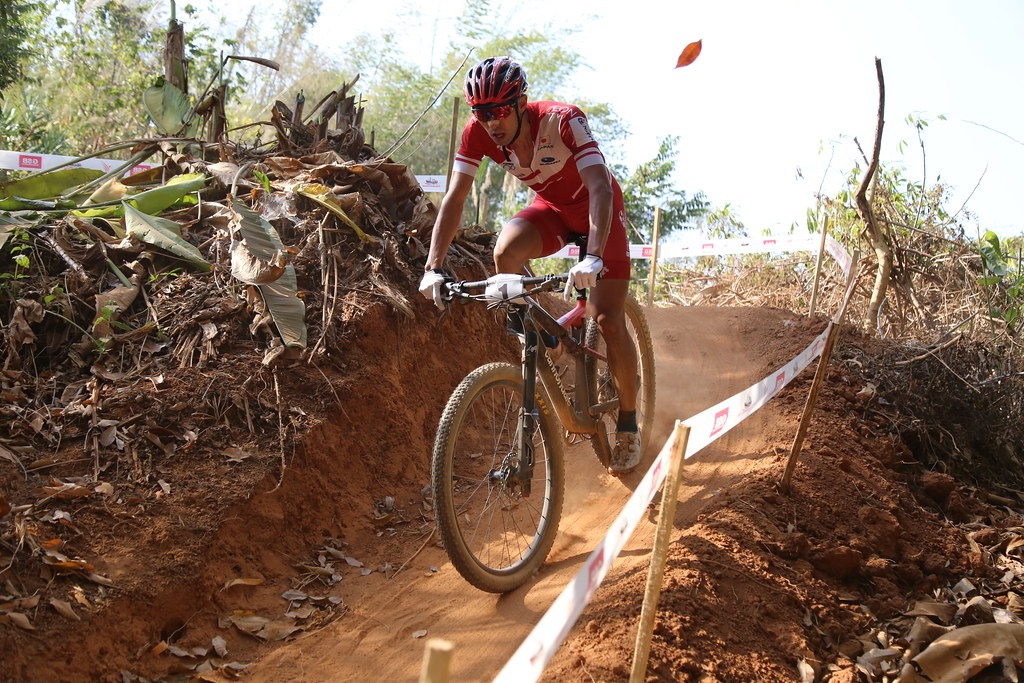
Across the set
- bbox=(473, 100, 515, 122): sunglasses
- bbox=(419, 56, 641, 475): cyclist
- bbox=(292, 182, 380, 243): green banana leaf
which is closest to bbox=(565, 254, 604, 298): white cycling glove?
bbox=(419, 56, 641, 475): cyclist

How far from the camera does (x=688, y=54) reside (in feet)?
24.2

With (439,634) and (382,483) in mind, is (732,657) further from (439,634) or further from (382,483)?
(382,483)

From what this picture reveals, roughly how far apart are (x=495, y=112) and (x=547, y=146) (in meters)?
0.47

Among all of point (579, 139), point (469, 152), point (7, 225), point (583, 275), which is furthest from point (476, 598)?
point (7, 225)

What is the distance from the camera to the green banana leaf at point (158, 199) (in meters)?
5.80

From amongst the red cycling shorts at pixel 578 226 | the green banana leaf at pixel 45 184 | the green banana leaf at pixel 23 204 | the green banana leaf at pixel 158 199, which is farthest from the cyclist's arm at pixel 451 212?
the green banana leaf at pixel 45 184

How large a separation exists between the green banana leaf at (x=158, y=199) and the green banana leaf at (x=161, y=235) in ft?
0.79

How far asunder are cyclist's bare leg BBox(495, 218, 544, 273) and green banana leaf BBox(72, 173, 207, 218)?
294 centimetres

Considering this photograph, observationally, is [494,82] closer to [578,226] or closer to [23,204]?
[578,226]

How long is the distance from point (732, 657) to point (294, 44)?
3168cm

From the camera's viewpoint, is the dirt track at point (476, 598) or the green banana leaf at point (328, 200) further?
the green banana leaf at point (328, 200)

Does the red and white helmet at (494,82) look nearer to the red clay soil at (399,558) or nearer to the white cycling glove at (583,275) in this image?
the white cycling glove at (583,275)

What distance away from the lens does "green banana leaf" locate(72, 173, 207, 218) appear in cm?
580

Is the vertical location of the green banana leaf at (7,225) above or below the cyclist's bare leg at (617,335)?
above
